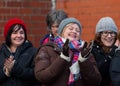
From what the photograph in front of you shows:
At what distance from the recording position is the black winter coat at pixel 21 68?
5500 mm

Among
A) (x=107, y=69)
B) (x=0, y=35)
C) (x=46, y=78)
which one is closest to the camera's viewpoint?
(x=46, y=78)

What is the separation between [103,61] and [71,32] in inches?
23.9

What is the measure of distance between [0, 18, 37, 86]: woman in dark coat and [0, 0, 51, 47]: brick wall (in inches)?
74.8

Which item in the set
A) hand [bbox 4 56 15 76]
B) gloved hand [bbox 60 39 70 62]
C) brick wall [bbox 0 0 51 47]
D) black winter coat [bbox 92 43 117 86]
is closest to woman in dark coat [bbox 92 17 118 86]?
black winter coat [bbox 92 43 117 86]

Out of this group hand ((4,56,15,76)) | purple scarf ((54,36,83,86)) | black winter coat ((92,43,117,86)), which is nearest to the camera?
purple scarf ((54,36,83,86))

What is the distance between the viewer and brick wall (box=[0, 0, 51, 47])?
25.1 ft

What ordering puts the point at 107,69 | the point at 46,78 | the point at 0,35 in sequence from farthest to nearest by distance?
1. the point at 0,35
2. the point at 107,69
3. the point at 46,78

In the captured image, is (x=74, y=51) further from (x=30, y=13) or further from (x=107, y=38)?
(x=30, y=13)

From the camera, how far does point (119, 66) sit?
525 centimetres

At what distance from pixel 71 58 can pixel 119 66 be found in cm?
56

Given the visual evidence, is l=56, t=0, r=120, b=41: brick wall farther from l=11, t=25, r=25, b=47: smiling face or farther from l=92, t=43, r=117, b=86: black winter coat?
l=11, t=25, r=25, b=47: smiling face

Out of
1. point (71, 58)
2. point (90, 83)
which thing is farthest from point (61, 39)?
point (90, 83)

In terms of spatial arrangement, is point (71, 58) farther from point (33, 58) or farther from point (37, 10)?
point (37, 10)

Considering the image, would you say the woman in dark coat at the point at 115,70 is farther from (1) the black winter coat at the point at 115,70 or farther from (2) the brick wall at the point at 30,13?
(2) the brick wall at the point at 30,13
